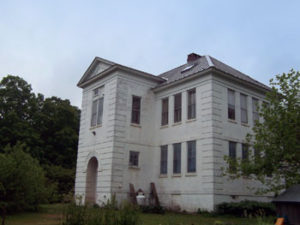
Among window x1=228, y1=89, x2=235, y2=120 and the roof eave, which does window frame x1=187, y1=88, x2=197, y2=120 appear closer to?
window x1=228, y1=89, x2=235, y2=120

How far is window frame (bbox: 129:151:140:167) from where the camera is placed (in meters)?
25.4

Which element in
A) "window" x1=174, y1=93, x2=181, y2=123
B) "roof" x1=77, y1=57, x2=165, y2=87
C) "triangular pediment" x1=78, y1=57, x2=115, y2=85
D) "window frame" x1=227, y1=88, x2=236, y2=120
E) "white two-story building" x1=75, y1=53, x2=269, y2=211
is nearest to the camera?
"white two-story building" x1=75, y1=53, x2=269, y2=211

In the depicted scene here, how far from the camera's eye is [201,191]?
22.1 meters

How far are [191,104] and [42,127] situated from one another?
2453 cm

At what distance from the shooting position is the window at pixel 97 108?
90.5 feet

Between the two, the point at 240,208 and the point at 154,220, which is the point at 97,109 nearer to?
the point at 154,220

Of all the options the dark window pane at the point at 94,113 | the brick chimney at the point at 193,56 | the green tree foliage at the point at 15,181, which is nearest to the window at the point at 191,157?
the dark window pane at the point at 94,113

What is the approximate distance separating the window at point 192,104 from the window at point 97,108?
23.9ft

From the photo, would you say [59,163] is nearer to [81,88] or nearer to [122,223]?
[81,88]

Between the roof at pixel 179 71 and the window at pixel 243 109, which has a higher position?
the roof at pixel 179 71

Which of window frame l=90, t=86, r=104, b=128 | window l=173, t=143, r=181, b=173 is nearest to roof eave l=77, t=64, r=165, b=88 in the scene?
window frame l=90, t=86, r=104, b=128

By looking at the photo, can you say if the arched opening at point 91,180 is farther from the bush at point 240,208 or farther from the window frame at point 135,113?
the bush at point 240,208

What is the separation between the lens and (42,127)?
42.8m

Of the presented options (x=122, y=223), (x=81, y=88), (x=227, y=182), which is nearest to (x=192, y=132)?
(x=227, y=182)
